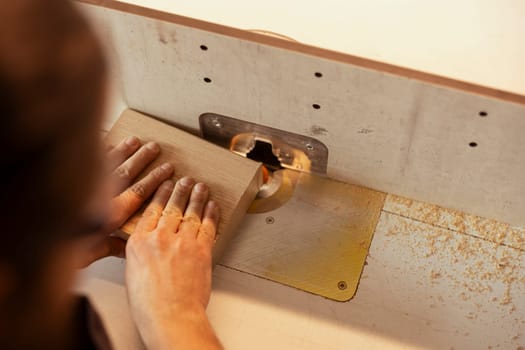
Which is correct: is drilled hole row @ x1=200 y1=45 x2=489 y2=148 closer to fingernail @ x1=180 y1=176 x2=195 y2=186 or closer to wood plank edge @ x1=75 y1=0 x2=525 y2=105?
wood plank edge @ x1=75 y1=0 x2=525 y2=105

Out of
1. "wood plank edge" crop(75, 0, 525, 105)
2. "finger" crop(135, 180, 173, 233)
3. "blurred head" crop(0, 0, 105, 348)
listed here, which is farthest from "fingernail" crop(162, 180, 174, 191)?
"blurred head" crop(0, 0, 105, 348)

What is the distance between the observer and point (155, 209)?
923 millimetres

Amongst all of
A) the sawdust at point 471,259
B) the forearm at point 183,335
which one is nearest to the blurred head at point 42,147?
the forearm at point 183,335

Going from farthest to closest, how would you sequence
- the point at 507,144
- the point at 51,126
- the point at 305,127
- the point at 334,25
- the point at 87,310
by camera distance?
the point at 334,25
the point at 305,127
the point at 507,144
the point at 87,310
the point at 51,126

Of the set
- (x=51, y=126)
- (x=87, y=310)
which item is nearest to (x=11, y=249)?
(x=51, y=126)

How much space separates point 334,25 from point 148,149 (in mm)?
380

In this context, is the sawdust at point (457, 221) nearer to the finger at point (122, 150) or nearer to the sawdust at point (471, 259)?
the sawdust at point (471, 259)

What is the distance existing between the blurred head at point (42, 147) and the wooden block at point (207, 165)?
0.55 meters

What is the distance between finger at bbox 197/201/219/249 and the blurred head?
517 millimetres

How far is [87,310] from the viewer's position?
0.54 meters

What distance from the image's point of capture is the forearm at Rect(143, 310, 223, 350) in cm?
79

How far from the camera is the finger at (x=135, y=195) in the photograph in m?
0.90

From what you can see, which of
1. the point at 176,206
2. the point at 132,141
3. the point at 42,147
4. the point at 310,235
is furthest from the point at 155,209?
the point at 42,147

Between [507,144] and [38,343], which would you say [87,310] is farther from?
[507,144]
